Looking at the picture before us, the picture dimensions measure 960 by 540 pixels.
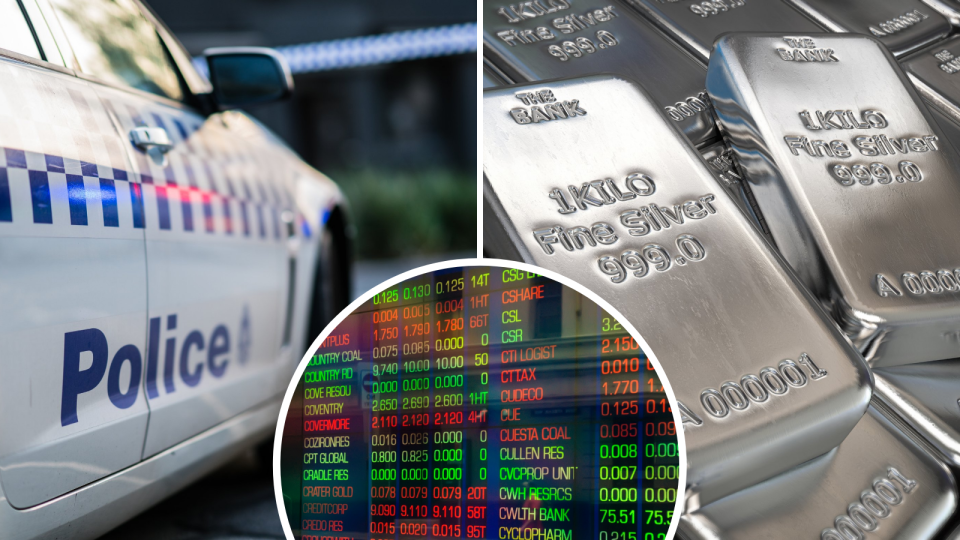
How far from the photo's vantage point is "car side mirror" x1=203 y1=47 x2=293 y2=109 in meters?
1.80

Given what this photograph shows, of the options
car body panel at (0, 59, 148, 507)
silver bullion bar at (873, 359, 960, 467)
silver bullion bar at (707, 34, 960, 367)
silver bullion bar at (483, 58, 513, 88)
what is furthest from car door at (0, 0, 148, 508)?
silver bullion bar at (873, 359, 960, 467)

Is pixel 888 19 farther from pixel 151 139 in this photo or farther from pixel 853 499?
pixel 151 139

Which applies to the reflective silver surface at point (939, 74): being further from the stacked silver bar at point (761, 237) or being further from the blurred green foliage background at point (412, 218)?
the blurred green foliage background at point (412, 218)

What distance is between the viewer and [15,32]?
3.73 ft

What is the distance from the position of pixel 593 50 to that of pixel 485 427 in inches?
38.1

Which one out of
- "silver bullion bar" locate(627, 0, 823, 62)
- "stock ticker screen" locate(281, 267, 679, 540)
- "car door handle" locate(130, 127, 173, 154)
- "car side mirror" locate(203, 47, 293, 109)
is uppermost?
"silver bullion bar" locate(627, 0, 823, 62)

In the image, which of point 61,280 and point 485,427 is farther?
point 61,280

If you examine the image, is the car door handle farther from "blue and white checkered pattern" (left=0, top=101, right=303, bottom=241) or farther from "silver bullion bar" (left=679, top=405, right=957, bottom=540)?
"silver bullion bar" (left=679, top=405, right=957, bottom=540)

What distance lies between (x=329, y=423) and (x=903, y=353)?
1.02 meters

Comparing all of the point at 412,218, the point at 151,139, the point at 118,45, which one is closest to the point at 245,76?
the point at 118,45

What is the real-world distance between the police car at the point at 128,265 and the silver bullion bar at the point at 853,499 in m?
0.91

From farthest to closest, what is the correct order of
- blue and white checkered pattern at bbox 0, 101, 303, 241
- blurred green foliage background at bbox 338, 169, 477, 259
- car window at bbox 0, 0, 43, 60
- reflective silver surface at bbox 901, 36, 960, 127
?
blurred green foliage background at bbox 338, 169, 477, 259 → reflective silver surface at bbox 901, 36, 960, 127 → car window at bbox 0, 0, 43, 60 → blue and white checkered pattern at bbox 0, 101, 303, 241

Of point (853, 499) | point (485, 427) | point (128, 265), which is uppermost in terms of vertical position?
point (128, 265)

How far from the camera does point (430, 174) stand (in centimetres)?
679
